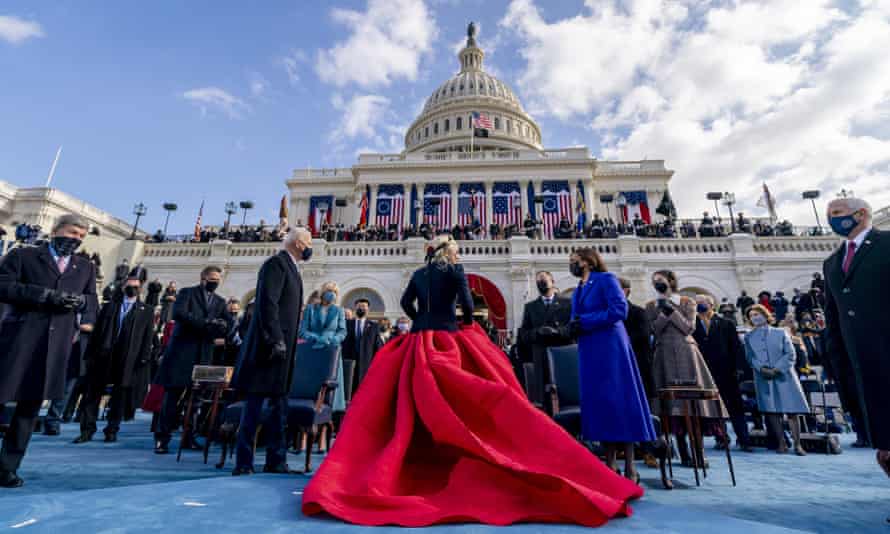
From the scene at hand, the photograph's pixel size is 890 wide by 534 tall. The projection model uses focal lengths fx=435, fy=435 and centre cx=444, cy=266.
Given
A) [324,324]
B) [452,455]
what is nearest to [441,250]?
[452,455]

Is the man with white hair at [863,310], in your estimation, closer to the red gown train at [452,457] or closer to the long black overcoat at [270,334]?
the red gown train at [452,457]

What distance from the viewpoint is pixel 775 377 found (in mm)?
6797

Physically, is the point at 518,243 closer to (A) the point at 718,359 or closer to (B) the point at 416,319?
(A) the point at 718,359

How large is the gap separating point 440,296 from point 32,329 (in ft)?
11.5

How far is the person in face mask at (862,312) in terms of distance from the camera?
3068 mm

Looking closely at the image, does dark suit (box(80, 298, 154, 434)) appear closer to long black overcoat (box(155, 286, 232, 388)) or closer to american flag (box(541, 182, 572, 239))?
long black overcoat (box(155, 286, 232, 388))

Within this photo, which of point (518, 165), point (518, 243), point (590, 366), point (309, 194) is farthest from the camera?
point (309, 194)

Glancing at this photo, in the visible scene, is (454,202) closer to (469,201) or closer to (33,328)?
(469,201)

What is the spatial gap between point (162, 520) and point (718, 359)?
25.7ft

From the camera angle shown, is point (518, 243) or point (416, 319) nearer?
point (416, 319)

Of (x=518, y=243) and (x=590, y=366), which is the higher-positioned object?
(x=518, y=243)

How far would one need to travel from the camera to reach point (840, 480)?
177 inches

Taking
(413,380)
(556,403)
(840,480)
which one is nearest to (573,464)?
(413,380)

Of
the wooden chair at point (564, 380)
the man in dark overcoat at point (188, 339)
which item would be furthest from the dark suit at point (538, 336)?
the man in dark overcoat at point (188, 339)
